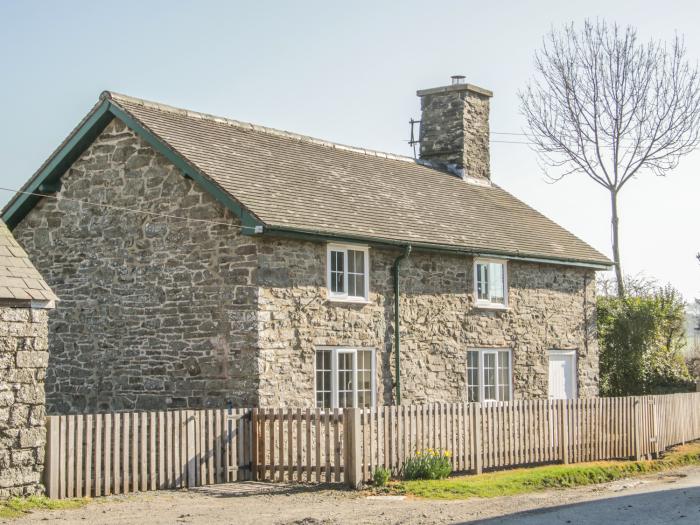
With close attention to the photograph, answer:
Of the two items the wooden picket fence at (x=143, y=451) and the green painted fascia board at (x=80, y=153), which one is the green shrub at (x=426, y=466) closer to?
the wooden picket fence at (x=143, y=451)

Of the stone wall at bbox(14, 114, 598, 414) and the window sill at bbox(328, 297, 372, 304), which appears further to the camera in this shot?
the window sill at bbox(328, 297, 372, 304)

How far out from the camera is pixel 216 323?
19078 millimetres

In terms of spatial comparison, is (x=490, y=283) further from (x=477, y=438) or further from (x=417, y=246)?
(x=477, y=438)

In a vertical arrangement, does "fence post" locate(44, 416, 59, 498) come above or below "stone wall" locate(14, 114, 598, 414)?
below

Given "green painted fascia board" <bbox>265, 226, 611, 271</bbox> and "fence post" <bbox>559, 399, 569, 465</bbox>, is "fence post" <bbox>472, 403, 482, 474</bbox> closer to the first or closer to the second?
"fence post" <bbox>559, 399, 569, 465</bbox>

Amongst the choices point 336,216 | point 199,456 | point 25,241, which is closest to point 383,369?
point 336,216

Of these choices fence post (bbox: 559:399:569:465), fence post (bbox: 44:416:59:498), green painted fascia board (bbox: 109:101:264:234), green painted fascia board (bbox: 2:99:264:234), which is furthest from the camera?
fence post (bbox: 559:399:569:465)

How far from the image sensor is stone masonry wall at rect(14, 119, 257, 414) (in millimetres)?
18953

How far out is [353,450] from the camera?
51.4 feet

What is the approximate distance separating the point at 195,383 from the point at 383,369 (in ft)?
13.3

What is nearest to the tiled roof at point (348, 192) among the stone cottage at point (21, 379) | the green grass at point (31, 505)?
the stone cottage at point (21, 379)

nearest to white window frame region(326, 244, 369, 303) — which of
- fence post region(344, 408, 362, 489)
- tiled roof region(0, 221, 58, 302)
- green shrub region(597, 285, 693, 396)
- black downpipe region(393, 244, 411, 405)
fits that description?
black downpipe region(393, 244, 411, 405)

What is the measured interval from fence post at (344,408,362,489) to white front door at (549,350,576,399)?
1087 centimetres

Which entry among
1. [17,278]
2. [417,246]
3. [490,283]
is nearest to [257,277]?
[417,246]
